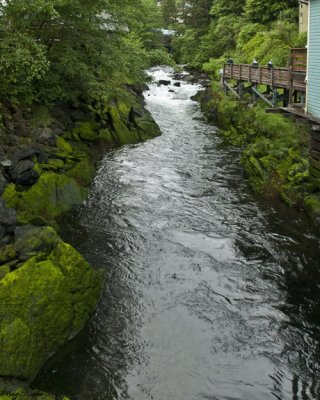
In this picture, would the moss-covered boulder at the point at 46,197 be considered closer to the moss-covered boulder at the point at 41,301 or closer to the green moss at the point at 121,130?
the moss-covered boulder at the point at 41,301

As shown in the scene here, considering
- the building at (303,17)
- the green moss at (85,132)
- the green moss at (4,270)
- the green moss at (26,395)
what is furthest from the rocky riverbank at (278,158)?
the building at (303,17)

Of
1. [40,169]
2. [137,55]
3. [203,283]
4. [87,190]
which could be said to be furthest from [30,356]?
[137,55]

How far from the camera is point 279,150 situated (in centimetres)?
1675

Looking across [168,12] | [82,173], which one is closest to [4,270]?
[82,173]

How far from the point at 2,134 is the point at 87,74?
200 inches

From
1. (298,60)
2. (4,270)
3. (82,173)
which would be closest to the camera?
(4,270)

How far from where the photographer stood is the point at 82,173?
16.7 meters

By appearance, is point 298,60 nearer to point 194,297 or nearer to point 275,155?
point 275,155

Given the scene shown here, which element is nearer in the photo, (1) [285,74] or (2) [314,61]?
(2) [314,61]

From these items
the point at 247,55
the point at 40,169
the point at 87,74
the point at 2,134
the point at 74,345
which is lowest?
the point at 74,345

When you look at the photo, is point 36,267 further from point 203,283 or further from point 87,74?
point 87,74

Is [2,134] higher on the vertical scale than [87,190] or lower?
higher

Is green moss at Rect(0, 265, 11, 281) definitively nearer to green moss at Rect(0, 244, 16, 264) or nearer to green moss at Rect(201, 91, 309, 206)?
green moss at Rect(0, 244, 16, 264)

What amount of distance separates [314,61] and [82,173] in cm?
931
